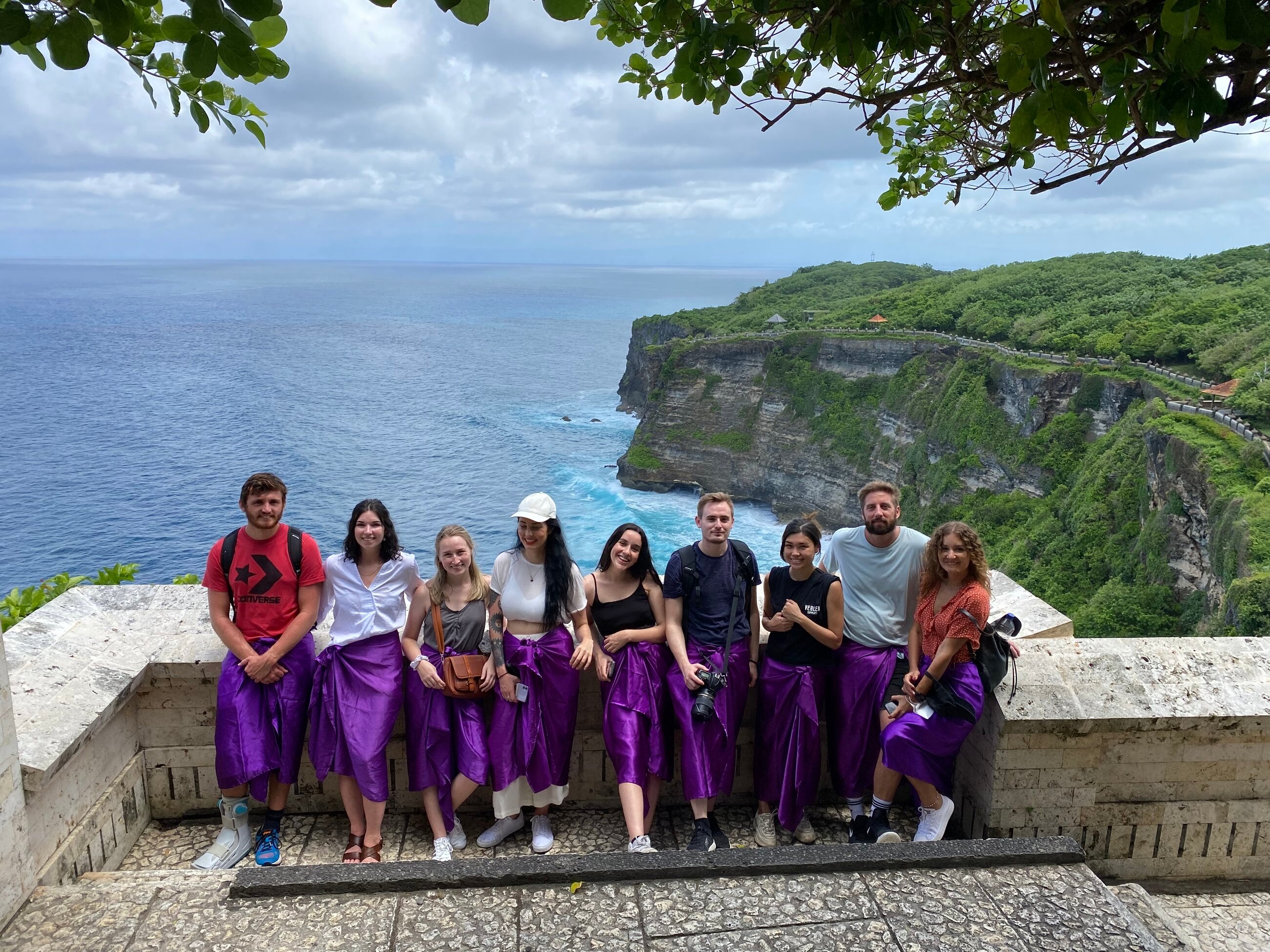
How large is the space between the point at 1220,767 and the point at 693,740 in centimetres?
250

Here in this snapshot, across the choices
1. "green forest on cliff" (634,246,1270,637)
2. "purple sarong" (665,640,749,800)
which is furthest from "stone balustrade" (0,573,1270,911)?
"green forest on cliff" (634,246,1270,637)

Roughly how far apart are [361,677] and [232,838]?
0.96 m

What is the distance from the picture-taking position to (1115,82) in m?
2.32

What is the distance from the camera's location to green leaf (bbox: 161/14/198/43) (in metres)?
2.05

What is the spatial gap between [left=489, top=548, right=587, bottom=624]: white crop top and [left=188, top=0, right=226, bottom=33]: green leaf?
3.01m

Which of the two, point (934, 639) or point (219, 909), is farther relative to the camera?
point (934, 639)

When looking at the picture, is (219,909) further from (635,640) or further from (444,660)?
(635,640)

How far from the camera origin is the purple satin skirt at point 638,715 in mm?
4488

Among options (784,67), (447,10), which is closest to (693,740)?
(784,67)

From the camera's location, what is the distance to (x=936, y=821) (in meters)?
4.40

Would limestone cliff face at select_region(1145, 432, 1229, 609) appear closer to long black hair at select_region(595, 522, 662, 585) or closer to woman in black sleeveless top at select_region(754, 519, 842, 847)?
woman in black sleeveless top at select_region(754, 519, 842, 847)

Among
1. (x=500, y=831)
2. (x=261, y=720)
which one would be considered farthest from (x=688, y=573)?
(x=261, y=720)

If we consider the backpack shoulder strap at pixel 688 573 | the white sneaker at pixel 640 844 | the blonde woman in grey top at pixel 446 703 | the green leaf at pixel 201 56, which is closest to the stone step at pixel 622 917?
the white sneaker at pixel 640 844

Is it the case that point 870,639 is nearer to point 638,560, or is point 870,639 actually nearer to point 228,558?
point 638,560
